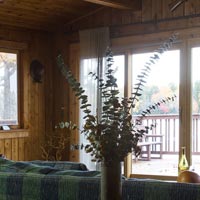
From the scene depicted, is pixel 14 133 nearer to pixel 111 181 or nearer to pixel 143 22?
pixel 143 22

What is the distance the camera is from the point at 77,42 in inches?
237

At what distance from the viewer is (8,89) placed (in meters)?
5.79

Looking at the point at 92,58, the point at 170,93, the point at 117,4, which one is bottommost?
the point at 170,93

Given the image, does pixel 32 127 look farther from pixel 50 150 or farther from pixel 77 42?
pixel 77 42

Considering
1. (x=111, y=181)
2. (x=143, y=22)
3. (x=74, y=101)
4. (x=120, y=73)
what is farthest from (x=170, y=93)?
(x=111, y=181)

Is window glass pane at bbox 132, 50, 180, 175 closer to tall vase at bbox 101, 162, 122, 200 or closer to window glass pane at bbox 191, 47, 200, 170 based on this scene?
window glass pane at bbox 191, 47, 200, 170

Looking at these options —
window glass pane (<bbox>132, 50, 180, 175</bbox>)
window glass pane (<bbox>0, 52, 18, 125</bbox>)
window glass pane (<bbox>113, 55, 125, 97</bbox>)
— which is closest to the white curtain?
window glass pane (<bbox>113, 55, 125, 97</bbox>)

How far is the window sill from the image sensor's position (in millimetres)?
5496

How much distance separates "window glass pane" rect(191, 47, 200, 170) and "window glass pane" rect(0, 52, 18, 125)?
8.84 feet

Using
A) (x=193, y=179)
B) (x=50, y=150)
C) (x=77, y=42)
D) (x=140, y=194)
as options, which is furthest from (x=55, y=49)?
(x=140, y=194)

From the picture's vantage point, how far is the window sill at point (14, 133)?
550 cm

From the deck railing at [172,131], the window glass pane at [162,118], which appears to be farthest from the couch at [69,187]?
the window glass pane at [162,118]

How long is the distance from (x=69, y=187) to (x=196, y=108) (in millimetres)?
3449

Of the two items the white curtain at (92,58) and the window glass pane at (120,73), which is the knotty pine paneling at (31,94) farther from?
the window glass pane at (120,73)
